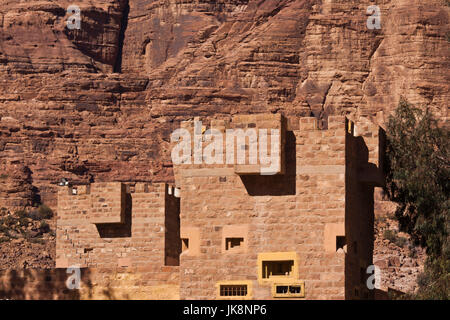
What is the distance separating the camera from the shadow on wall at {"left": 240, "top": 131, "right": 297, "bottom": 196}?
30.2m

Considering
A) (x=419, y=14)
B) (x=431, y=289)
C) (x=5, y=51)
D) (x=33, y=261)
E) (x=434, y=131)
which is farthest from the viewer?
(x=5, y=51)

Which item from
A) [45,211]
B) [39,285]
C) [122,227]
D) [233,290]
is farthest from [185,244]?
[45,211]

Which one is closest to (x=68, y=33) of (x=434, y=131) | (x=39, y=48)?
(x=39, y=48)

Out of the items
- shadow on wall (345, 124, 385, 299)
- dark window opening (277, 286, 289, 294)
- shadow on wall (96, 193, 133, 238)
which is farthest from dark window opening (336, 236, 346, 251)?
shadow on wall (96, 193, 133, 238)

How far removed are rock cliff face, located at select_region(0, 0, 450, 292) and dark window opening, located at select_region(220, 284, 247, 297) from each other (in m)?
63.8

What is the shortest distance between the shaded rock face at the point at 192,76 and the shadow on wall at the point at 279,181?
6416 centimetres

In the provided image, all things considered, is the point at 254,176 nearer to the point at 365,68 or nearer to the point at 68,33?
the point at 365,68

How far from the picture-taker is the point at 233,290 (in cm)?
3005

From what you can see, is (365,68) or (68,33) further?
(68,33)

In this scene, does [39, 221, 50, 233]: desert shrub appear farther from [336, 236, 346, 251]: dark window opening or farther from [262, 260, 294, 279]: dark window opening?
[336, 236, 346, 251]: dark window opening

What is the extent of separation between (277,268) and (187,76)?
72.8m

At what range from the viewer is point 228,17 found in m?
107

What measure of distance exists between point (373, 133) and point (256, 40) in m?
70.1

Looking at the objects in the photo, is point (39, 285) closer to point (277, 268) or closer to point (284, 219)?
point (277, 268)
